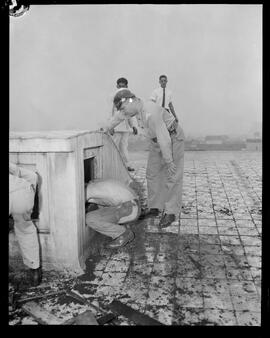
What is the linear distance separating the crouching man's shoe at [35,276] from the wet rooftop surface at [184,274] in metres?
0.08

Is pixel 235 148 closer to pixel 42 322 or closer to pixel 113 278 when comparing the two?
pixel 113 278

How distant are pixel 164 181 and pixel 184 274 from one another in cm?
201

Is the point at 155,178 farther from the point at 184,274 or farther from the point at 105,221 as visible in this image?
the point at 184,274

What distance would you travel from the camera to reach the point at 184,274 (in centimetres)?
378

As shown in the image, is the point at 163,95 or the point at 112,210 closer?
the point at 112,210

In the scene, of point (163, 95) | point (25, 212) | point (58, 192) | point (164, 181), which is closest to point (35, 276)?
point (25, 212)

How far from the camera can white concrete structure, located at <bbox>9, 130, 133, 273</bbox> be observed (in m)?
3.56

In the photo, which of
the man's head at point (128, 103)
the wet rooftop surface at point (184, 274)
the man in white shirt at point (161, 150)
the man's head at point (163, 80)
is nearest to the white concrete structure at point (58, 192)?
the wet rooftop surface at point (184, 274)

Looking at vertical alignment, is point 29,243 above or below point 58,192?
below

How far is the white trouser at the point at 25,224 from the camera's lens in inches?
130

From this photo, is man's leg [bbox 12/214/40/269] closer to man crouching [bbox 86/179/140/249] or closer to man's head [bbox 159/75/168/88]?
man crouching [bbox 86/179/140/249]

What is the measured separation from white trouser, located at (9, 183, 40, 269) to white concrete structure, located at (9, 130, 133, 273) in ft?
0.71

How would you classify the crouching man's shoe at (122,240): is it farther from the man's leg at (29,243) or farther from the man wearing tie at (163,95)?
the man wearing tie at (163,95)
